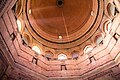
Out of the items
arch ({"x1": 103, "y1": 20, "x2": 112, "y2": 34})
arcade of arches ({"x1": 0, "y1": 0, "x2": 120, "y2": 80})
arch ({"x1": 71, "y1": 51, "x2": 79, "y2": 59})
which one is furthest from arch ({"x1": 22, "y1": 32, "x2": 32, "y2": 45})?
arch ({"x1": 103, "y1": 20, "x2": 112, "y2": 34})

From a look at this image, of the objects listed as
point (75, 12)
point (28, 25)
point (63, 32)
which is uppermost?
point (75, 12)

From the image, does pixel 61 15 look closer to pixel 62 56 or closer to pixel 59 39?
pixel 59 39

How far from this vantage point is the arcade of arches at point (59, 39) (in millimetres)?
9820

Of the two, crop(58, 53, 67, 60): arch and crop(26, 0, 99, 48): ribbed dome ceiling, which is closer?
crop(58, 53, 67, 60): arch

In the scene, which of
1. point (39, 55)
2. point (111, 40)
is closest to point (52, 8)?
point (39, 55)

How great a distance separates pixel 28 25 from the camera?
504 inches

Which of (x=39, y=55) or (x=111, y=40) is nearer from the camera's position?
(x=111, y=40)

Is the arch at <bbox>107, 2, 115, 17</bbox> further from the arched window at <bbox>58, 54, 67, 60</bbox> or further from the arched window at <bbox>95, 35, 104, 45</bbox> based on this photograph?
the arched window at <bbox>58, 54, 67, 60</bbox>

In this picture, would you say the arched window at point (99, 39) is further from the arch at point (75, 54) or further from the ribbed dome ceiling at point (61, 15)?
the ribbed dome ceiling at point (61, 15)

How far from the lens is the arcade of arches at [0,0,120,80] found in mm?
9820

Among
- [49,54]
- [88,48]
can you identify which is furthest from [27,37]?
[88,48]

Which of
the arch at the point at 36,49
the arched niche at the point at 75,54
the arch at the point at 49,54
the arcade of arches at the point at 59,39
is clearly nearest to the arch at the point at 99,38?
the arcade of arches at the point at 59,39

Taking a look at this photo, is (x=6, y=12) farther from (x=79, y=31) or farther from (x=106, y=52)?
(x=79, y=31)

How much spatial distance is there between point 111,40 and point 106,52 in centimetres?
65
